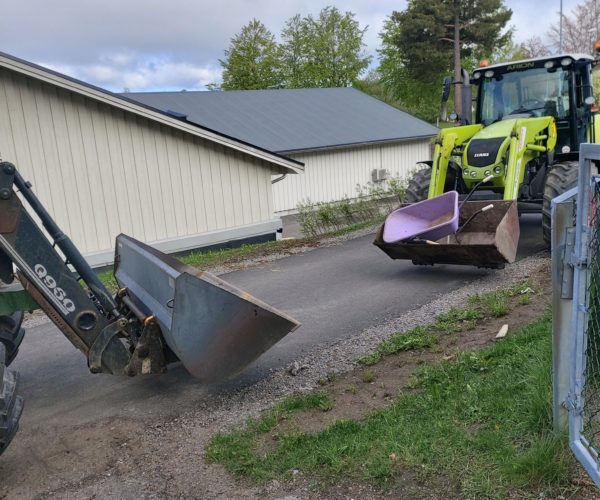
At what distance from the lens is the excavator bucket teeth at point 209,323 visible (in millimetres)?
4008

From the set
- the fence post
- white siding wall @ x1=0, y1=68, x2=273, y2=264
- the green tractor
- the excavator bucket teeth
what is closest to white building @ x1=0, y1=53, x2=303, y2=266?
white siding wall @ x1=0, y1=68, x2=273, y2=264

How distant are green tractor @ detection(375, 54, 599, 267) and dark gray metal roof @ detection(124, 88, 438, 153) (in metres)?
9.70

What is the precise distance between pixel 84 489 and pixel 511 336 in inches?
139

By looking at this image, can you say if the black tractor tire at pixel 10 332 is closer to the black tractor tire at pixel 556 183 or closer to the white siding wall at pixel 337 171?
the black tractor tire at pixel 556 183

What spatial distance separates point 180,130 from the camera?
11773mm

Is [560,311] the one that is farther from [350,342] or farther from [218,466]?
[350,342]

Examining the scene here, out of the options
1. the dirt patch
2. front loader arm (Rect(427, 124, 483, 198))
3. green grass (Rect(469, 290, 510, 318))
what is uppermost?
front loader arm (Rect(427, 124, 483, 198))

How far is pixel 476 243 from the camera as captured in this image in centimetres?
748

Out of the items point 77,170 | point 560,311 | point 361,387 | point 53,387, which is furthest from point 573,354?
point 77,170

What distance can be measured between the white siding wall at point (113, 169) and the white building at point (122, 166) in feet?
0.06

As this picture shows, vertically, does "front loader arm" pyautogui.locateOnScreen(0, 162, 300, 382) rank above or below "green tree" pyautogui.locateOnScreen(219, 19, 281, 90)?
below

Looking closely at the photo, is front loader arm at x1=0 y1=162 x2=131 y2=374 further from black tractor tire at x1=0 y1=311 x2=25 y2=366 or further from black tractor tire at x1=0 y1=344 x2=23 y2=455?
black tractor tire at x1=0 y1=311 x2=25 y2=366

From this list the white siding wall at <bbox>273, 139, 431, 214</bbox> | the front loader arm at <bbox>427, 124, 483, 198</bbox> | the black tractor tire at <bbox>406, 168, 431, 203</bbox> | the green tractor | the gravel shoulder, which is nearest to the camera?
the gravel shoulder

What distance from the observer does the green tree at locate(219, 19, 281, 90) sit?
44.4 m
